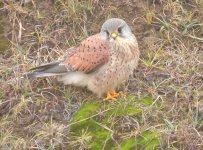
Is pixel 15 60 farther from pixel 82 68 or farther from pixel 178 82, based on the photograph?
pixel 178 82

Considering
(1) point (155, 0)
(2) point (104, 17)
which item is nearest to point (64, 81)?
(2) point (104, 17)

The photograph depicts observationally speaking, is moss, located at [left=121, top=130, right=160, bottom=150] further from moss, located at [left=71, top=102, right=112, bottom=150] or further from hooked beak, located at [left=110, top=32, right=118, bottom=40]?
hooked beak, located at [left=110, top=32, right=118, bottom=40]

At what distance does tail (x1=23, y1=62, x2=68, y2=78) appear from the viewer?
5.35 meters

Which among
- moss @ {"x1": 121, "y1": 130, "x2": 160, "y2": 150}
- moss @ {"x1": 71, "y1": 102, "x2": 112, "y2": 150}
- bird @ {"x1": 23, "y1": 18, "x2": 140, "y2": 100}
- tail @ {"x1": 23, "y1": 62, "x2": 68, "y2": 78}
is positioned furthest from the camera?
tail @ {"x1": 23, "y1": 62, "x2": 68, "y2": 78}

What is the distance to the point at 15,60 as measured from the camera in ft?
19.0

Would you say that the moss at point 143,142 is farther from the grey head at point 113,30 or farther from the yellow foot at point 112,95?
the grey head at point 113,30

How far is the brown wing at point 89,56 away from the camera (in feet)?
16.9

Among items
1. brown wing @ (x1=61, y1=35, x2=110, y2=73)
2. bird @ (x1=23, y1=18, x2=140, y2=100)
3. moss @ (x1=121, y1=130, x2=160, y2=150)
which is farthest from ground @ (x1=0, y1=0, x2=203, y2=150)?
brown wing @ (x1=61, y1=35, x2=110, y2=73)

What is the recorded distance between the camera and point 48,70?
538cm

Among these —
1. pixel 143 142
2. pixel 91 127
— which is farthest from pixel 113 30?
pixel 143 142

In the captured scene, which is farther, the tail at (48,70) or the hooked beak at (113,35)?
the tail at (48,70)

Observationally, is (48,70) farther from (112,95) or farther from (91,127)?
(91,127)

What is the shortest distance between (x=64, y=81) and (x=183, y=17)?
150cm

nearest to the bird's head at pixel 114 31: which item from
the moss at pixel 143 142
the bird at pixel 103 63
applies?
the bird at pixel 103 63
